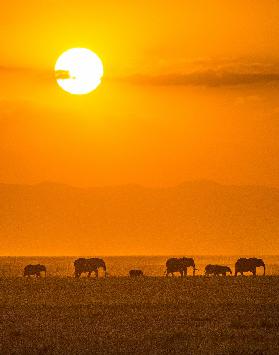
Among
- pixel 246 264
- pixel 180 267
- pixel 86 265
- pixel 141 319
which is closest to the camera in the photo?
pixel 141 319

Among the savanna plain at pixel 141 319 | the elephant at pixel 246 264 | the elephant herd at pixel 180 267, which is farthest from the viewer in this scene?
the elephant herd at pixel 180 267

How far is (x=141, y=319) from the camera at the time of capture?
→ 79.0 ft

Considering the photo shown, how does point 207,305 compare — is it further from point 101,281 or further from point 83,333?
point 101,281

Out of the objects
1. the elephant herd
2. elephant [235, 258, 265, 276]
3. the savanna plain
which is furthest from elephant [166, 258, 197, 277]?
the savanna plain

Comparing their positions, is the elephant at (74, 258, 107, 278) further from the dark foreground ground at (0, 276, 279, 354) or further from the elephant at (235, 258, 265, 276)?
the dark foreground ground at (0, 276, 279, 354)

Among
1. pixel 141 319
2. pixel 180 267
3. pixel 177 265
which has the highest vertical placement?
pixel 177 265

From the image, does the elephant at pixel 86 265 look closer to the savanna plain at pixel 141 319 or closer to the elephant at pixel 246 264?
the elephant at pixel 246 264

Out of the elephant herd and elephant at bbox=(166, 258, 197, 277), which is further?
elephant at bbox=(166, 258, 197, 277)

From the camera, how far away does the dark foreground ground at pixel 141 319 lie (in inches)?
743

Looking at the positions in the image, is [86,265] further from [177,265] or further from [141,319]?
[141,319]

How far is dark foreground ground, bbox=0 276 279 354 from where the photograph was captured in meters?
18.9

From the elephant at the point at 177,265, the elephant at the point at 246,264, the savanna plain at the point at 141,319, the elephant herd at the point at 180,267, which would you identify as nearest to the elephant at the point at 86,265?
the elephant herd at the point at 180,267

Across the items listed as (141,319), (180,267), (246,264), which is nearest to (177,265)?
(180,267)

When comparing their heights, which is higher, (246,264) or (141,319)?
(246,264)
